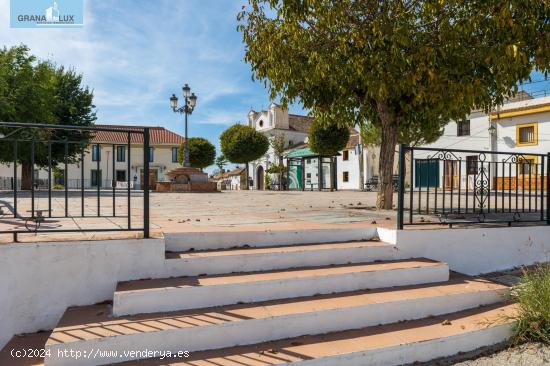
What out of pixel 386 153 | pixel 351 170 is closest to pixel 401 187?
pixel 386 153

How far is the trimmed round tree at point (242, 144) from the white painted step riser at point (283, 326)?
25.3 m

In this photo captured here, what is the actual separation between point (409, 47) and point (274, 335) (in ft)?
14.1

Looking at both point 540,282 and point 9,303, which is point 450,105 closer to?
point 540,282

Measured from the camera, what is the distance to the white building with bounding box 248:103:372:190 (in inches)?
1100

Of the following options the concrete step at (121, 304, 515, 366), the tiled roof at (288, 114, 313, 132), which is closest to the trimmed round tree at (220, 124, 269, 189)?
the tiled roof at (288, 114, 313, 132)

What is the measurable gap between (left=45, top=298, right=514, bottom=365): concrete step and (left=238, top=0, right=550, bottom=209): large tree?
10.2ft

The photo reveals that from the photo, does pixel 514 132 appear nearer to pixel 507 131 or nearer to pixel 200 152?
pixel 507 131

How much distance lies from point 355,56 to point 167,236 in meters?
3.58

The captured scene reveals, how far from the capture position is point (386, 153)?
6.60 metres

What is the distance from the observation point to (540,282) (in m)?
3.12

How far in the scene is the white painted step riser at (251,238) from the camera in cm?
353

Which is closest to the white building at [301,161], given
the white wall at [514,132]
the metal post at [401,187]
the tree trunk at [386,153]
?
the white wall at [514,132]

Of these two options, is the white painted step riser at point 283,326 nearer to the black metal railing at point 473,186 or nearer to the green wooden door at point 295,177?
the black metal railing at point 473,186

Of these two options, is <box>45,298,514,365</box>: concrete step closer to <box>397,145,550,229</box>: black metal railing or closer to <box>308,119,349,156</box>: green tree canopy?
<box>397,145,550,229</box>: black metal railing
